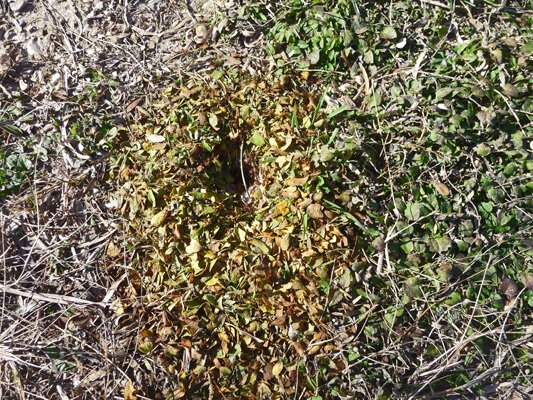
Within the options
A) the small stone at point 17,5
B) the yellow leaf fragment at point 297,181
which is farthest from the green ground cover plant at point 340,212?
the small stone at point 17,5

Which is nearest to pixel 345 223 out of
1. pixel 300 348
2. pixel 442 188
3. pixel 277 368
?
pixel 442 188

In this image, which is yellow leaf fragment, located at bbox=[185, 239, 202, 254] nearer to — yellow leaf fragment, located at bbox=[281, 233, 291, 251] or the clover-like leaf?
yellow leaf fragment, located at bbox=[281, 233, 291, 251]

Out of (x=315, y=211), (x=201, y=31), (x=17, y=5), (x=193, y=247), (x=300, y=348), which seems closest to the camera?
(x=300, y=348)

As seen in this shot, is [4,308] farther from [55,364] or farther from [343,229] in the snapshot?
[343,229]

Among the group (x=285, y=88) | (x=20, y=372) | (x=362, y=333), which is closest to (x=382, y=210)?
(x=362, y=333)

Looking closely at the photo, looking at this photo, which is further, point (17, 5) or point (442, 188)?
point (17, 5)

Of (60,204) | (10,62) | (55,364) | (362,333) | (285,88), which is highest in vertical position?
(10,62)

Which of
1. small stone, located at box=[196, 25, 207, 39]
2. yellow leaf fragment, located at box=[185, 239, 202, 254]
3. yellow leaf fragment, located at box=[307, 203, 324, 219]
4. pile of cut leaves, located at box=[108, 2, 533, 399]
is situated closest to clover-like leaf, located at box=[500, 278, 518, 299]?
pile of cut leaves, located at box=[108, 2, 533, 399]

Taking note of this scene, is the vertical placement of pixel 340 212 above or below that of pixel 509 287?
above

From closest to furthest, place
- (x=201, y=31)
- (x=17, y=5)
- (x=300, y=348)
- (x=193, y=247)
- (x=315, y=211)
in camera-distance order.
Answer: (x=300, y=348) → (x=315, y=211) → (x=193, y=247) → (x=201, y=31) → (x=17, y=5)

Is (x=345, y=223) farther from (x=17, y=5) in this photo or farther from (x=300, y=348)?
(x=17, y=5)
